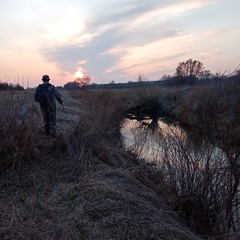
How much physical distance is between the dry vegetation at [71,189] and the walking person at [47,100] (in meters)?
0.64

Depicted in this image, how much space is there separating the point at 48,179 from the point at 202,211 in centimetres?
312

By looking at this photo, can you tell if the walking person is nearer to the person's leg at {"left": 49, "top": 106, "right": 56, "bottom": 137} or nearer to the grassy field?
the person's leg at {"left": 49, "top": 106, "right": 56, "bottom": 137}

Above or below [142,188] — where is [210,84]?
above

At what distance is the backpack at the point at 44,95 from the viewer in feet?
29.1

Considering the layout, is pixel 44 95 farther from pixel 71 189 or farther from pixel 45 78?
pixel 71 189

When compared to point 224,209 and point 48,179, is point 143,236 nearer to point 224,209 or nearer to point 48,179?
point 224,209

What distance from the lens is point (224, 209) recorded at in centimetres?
543

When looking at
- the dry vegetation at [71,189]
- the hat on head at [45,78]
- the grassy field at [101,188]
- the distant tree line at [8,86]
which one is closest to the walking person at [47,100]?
the hat on head at [45,78]

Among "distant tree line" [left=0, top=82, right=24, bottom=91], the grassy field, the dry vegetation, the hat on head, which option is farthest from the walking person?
"distant tree line" [left=0, top=82, right=24, bottom=91]

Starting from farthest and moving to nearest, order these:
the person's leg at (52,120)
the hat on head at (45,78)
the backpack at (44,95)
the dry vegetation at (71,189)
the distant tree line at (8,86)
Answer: the hat on head at (45,78)
the person's leg at (52,120)
the backpack at (44,95)
the distant tree line at (8,86)
the dry vegetation at (71,189)

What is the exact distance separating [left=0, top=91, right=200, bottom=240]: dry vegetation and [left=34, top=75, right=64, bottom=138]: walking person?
0.64 meters

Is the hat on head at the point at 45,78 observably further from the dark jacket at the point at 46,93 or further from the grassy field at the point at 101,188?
the grassy field at the point at 101,188

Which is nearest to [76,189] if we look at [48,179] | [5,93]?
[48,179]

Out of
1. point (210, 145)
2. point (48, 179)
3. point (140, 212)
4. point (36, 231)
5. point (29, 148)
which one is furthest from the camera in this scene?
point (29, 148)
